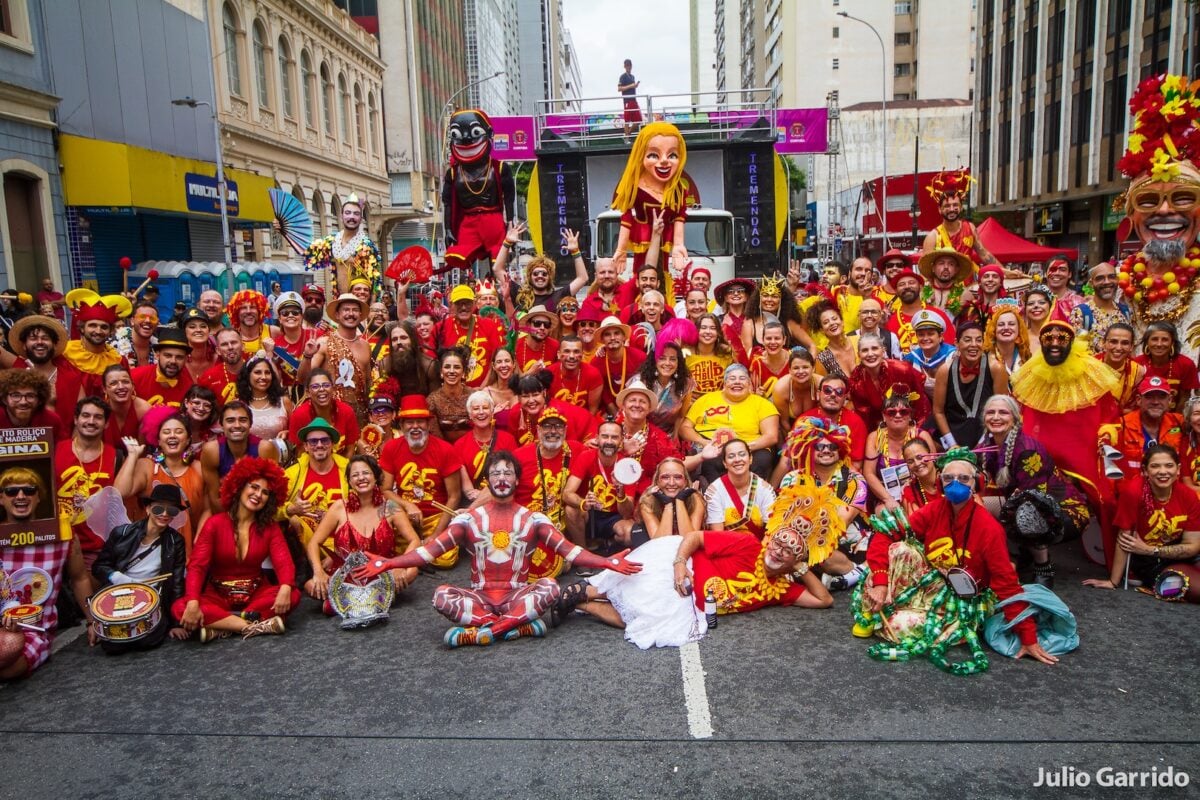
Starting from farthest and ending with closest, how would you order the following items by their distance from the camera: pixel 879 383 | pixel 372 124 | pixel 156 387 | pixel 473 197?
pixel 372 124
pixel 473 197
pixel 156 387
pixel 879 383

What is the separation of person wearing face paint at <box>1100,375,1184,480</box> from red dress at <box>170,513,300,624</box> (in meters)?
5.35

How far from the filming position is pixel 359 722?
418cm

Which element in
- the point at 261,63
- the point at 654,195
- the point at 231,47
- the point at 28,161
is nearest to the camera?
the point at 654,195

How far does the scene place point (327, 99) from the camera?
116 feet

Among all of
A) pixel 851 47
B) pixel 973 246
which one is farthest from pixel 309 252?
pixel 851 47

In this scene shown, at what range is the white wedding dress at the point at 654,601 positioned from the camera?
4984 millimetres

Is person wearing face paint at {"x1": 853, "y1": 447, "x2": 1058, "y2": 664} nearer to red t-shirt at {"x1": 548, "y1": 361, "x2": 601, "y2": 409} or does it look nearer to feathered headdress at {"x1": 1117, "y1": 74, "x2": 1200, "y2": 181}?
red t-shirt at {"x1": 548, "y1": 361, "x2": 601, "y2": 409}

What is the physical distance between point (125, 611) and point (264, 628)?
0.73 m

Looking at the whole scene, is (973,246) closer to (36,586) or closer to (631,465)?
(631,465)

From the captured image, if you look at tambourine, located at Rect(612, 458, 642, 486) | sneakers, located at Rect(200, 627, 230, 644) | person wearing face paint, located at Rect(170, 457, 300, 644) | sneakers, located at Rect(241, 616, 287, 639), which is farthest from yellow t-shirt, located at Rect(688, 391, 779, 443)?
sneakers, located at Rect(200, 627, 230, 644)

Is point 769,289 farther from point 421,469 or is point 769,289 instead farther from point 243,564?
point 243,564

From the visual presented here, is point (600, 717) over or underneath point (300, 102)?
underneath

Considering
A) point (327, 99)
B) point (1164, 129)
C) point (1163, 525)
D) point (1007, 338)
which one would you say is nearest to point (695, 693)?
point (1163, 525)

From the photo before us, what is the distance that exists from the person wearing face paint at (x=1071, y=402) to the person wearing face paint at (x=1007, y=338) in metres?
0.67
